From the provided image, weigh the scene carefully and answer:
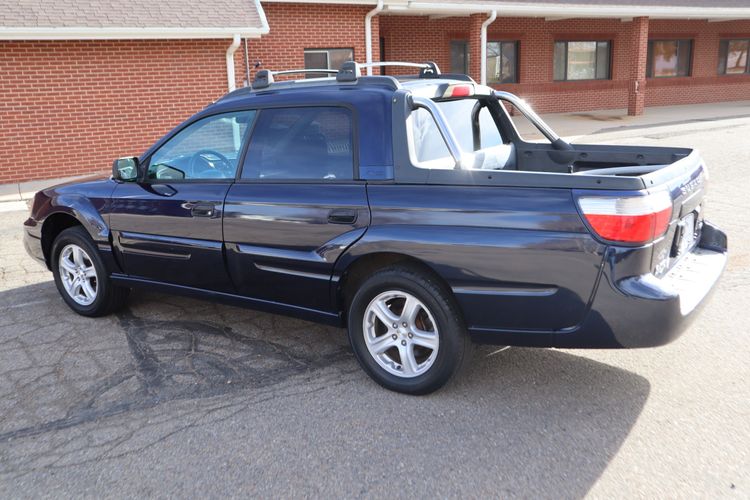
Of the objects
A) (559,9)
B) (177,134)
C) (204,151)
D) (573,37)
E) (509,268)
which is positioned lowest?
(509,268)

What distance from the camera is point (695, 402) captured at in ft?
12.0

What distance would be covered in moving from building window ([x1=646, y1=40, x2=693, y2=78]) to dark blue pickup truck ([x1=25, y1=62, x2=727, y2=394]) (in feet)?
72.3

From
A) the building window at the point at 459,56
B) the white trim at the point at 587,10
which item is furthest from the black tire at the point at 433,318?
the building window at the point at 459,56

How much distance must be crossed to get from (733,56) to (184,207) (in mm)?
26703

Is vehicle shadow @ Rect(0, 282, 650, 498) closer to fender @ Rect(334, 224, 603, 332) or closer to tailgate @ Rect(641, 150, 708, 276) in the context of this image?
fender @ Rect(334, 224, 603, 332)

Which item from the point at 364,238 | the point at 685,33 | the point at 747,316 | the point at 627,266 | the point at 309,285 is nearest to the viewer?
the point at 627,266

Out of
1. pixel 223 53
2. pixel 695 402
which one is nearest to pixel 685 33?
pixel 223 53

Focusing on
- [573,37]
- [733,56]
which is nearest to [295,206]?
[573,37]

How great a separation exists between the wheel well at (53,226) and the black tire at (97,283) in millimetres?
118

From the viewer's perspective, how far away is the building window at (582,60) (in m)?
22.7

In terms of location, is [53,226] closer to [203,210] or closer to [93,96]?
Result: [203,210]

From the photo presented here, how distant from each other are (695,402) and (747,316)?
1.56 metres

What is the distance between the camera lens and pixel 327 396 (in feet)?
12.6

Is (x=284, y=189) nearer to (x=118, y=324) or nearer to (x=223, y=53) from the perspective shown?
(x=118, y=324)
